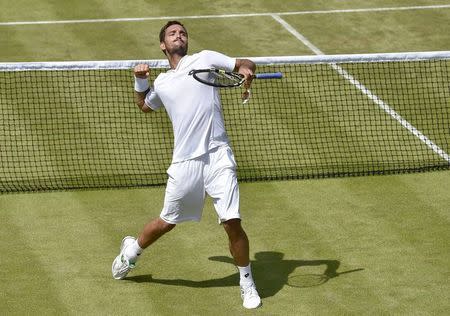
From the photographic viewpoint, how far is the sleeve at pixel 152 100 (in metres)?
12.7

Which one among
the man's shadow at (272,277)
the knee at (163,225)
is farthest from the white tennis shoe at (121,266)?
the knee at (163,225)

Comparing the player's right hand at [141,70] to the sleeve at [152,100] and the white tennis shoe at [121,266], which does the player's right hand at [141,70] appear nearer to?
the sleeve at [152,100]

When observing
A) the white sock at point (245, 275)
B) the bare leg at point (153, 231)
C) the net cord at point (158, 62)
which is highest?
the net cord at point (158, 62)

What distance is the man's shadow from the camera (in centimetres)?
1291

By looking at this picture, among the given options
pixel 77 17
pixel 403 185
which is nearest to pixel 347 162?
pixel 403 185

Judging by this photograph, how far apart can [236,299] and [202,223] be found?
88.7 inches

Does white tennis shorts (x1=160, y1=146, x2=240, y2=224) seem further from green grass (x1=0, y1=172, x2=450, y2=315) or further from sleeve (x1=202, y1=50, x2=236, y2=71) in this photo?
green grass (x1=0, y1=172, x2=450, y2=315)

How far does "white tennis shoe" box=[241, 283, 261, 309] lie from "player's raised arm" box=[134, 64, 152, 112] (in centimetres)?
229

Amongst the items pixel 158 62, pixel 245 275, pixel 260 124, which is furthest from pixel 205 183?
pixel 260 124

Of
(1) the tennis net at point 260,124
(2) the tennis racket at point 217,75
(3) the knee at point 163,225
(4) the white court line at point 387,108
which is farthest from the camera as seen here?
(4) the white court line at point 387,108

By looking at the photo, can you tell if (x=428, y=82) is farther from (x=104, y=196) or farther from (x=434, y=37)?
(x=104, y=196)

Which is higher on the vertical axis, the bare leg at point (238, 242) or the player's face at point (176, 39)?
the player's face at point (176, 39)

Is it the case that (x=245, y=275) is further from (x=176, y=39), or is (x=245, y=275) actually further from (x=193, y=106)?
(x=176, y=39)

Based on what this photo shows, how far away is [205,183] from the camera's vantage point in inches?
489
